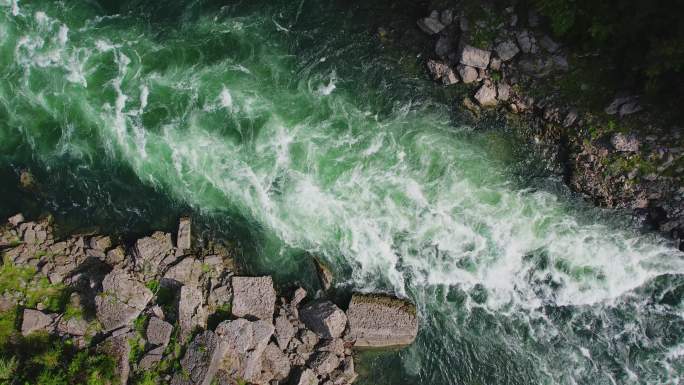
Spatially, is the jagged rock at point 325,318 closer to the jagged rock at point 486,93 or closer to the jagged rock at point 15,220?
the jagged rock at point 486,93

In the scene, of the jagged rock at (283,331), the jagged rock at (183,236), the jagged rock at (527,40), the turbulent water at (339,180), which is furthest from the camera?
the jagged rock at (527,40)

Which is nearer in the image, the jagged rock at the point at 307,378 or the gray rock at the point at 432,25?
the jagged rock at the point at 307,378

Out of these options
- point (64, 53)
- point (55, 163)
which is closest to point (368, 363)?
point (55, 163)

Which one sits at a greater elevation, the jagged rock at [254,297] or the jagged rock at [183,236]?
the jagged rock at [183,236]

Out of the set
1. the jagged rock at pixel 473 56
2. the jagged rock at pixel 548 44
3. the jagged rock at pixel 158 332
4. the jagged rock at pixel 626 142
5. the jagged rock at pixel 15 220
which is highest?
the jagged rock at pixel 548 44

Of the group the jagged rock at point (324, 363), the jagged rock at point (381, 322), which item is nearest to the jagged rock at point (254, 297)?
the jagged rock at point (324, 363)

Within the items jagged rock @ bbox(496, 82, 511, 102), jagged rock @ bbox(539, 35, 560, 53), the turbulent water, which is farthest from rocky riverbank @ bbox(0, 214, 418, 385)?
jagged rock @ bbox(539, 35, 560, 53)

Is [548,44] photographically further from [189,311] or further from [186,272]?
[189,311]
